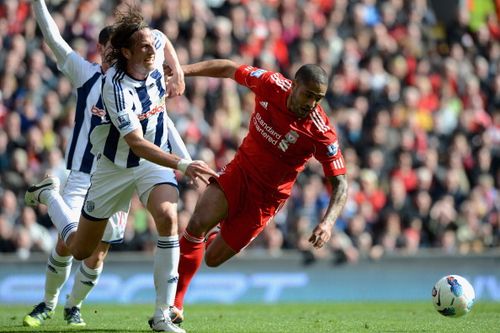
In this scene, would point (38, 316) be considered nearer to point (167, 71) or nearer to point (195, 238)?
point (195, 238)

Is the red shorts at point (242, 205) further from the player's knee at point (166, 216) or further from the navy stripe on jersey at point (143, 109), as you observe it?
the player's knee at point (166, 216)

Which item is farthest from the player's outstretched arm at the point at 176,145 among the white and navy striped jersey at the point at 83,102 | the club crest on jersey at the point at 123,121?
the club crest on jersey at the point at 123,121

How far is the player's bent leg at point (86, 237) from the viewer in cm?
939

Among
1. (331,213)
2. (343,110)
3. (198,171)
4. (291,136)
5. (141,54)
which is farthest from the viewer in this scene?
(343,110)

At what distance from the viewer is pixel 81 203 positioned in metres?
10.6

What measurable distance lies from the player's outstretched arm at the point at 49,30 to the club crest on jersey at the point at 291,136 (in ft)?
8.24

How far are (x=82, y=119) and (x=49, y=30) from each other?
994mm

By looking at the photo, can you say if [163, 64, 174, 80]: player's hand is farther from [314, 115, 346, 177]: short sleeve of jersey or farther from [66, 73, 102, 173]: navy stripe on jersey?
[314, 115, 346, 177]: short sleeve of jersey

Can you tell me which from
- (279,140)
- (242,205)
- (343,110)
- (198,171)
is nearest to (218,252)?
(242,205)

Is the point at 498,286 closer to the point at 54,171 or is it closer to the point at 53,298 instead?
the point at 54,171

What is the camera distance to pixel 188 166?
329 inches

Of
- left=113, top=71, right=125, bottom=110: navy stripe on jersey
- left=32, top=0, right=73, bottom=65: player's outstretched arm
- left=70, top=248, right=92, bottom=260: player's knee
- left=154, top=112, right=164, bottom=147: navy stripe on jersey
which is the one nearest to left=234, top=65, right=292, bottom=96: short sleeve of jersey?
left=154, top=112, right=164, bottom=147: navy stripe on jersey

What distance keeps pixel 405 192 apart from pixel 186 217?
17.0 ft

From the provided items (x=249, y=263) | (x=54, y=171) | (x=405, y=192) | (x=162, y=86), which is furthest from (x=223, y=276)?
(x=162, y=86)
